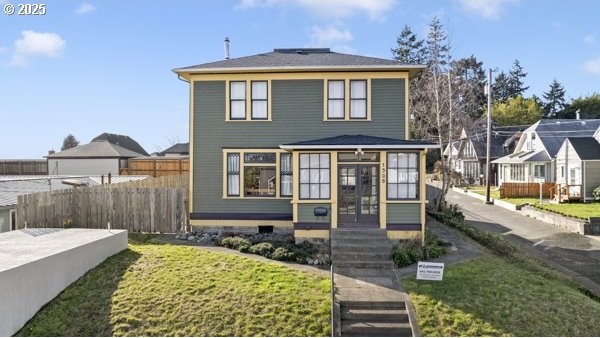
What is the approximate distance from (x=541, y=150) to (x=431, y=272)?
3343 centimetres

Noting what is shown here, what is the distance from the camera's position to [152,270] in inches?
469

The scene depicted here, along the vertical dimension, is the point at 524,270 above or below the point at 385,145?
below

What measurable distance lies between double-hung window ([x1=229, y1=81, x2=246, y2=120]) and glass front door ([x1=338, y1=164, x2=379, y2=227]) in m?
4.54

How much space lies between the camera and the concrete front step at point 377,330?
953cm

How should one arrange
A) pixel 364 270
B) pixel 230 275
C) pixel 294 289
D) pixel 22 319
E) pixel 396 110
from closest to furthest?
pixel 22 319 < pixel 294 289 < pixel 230 275 < pixel 364 270 < pixel 396 110

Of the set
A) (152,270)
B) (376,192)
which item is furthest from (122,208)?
(376,192)

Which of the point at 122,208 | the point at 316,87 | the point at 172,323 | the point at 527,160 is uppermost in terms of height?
the point at 316,87

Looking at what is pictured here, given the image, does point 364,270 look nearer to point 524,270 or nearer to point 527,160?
point 524,270

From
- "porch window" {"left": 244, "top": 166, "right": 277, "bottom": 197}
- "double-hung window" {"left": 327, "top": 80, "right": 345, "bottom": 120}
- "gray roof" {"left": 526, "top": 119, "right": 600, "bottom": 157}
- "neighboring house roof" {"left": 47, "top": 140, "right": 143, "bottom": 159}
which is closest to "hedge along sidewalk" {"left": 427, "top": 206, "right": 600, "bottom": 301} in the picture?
"double-hung window" {"left": 327, "top": 80, "right": 345, "bottom": 120}

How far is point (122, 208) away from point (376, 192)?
31.4ft

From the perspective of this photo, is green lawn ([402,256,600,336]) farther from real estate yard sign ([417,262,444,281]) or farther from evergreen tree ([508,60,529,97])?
evergreen tree ([508,60,529,97])

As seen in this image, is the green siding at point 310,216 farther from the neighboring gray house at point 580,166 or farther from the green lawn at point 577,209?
the neighboring gray house at point 580,166

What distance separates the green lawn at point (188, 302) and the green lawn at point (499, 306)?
2.42m

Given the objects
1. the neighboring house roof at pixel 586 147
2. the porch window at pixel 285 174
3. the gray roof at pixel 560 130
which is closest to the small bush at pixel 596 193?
the neighboring house roof at pixel 586 147
